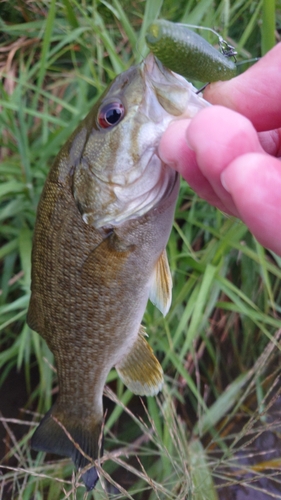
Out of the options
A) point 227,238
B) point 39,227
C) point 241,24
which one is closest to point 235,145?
point 39,227

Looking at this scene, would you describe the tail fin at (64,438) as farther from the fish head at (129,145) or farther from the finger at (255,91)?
the finger at (255,91)

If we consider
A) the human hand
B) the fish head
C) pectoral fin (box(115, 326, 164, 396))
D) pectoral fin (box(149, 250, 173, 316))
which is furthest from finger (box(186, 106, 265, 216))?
pectoral fin (box(115, 326, 164, 396))

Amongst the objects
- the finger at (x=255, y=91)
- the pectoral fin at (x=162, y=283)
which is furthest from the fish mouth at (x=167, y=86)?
the pectoral fin at (x=162, y=283)

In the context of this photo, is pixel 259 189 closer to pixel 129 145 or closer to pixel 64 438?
pixel 129 145

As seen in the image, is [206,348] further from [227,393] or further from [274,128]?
[274,128]

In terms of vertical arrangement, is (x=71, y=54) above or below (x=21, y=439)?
above

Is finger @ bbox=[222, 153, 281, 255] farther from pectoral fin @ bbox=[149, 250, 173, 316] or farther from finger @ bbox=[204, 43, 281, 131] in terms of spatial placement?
pectoral fin @ bbox=[149, 250, 173, 316]
